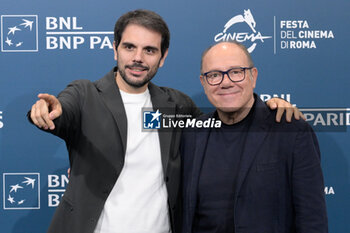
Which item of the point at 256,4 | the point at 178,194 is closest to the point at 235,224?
the point at 178,194

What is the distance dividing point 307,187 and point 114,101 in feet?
2.96

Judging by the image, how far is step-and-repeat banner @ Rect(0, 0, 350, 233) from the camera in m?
2.22

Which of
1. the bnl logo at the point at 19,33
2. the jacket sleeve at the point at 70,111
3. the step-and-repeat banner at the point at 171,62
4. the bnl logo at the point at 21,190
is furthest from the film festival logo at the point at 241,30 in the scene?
the bnl logo at the point at 21,190

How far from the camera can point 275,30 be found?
2264 millimetres

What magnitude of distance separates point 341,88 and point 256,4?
80 centimetres

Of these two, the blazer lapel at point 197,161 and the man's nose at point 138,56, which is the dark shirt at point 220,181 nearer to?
the blazer lapel at point 197,161

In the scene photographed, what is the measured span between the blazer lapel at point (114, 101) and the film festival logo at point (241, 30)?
917 mm

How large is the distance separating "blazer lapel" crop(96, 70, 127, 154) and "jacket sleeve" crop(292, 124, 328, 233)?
74 cm

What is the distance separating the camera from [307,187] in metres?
1.35

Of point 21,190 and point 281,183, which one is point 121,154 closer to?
point 281,183

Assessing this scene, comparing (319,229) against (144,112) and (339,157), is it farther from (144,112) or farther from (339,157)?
(339,157)

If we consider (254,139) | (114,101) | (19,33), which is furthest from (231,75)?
(19,33)

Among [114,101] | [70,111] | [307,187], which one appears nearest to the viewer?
[307,187]

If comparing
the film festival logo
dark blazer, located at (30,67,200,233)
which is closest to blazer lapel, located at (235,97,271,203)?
dark blazer, located at (30,67,200,233)
